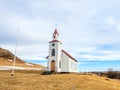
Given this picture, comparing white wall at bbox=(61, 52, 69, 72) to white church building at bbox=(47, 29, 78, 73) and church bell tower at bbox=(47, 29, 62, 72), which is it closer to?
white church building at bbox=(47, 29, 78, 73)

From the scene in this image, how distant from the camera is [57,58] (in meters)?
58.8

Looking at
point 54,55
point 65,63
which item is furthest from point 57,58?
point 65,63

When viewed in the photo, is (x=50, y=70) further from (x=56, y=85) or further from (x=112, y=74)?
(x=56, y=85)

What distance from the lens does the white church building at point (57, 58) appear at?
58906mm

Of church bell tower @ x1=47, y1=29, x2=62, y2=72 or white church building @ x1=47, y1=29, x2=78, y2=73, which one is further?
white church building @ x1=47, y1=29, x2=78, y2=73

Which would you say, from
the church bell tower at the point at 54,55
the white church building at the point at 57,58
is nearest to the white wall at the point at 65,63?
the white church building at the point at 57,58

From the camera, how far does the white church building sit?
58906 mm

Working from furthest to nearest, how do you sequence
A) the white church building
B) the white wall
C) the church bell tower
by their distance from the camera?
the white wall
the white church building
the church bell tower

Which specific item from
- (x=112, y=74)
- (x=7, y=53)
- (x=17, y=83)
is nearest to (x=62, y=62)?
(x=112, y=74)

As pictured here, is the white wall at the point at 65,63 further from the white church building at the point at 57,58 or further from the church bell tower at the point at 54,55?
the church bell tower at the point at 54,55

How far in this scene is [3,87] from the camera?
31.0 m

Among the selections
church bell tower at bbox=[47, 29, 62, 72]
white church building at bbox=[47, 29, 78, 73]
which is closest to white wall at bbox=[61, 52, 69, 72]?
white church building at bbox=[47, 29, 78, 73]

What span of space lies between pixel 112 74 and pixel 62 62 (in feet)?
43.3

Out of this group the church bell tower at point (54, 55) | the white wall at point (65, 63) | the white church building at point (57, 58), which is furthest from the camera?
the white wall at point (65, 63)
